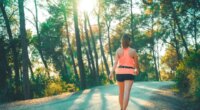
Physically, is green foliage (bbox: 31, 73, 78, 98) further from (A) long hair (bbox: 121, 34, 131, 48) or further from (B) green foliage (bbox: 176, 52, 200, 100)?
(A) long hair (bbox: 121, 34, 131, 48)

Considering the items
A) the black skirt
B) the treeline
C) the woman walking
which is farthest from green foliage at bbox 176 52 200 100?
the black skirt

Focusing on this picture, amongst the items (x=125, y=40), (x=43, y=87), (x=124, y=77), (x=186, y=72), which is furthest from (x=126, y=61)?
(x=43, y=87)

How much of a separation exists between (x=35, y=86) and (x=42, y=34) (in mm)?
33327

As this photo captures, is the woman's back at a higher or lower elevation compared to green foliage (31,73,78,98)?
higher

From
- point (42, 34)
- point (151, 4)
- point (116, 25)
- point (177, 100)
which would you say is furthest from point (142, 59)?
point (177, 100)

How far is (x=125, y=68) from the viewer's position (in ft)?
29.3

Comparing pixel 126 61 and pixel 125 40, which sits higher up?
pixel 125 40

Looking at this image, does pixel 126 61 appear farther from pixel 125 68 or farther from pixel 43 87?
pixel 43 87

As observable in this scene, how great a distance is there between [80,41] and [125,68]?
22.1 m

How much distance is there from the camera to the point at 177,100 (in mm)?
13703

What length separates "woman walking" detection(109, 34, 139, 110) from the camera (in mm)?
8859

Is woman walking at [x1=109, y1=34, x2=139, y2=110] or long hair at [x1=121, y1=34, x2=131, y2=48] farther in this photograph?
woman walking at [x1=109, y1=34, x2=139, y2=110]

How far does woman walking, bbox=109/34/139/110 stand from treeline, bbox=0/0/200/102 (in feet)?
13.2

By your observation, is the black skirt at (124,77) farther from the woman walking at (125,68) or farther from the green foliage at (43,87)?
the green foliage at (43,87)
